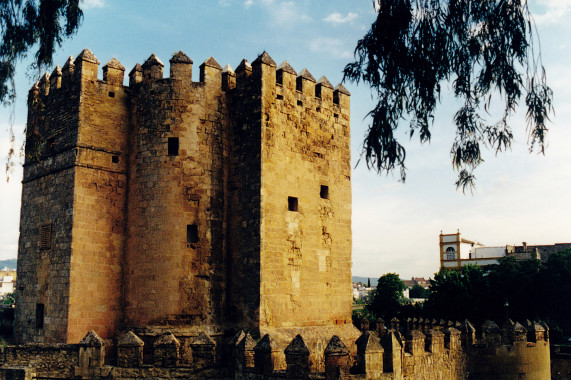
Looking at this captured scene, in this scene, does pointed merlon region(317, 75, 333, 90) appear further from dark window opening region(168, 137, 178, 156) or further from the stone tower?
dark window opening region(168, 137, 178, 156)

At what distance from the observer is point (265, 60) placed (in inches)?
583

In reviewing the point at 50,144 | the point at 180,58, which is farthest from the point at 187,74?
the point at 50,144

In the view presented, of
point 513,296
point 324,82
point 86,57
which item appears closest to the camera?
point 86,57

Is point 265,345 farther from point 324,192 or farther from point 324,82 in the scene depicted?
point 324,82

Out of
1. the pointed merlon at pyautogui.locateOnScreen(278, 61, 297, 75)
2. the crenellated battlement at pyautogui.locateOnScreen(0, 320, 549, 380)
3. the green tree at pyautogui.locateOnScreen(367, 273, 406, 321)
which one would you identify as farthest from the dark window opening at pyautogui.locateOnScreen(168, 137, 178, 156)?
the green tree at pyautogui.locateOnScreen(367, 273, 406, 321)

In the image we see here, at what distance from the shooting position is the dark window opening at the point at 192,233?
14367mm

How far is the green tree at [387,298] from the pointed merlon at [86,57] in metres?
28.5

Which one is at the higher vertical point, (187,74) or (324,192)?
(187,74)

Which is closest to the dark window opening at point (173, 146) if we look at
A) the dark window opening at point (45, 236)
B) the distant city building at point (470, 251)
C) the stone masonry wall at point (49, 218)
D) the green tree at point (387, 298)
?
the stone masonry wall at point (49, 218)

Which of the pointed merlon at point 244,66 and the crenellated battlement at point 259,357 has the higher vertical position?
the pointed merlon at point 244,66

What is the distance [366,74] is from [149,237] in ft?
28.0

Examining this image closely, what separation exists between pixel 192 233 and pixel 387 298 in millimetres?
37639

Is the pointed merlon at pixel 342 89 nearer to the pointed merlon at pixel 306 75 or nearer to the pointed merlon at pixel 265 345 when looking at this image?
the pointed merlon at pixel 306 75

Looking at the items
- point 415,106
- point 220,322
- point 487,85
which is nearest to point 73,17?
point 415,106
